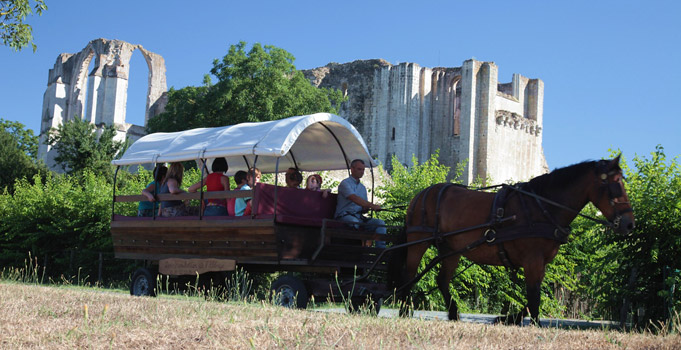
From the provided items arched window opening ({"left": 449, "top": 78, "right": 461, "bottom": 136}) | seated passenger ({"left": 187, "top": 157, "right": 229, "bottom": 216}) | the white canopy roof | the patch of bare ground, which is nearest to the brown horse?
the patch of bare ground

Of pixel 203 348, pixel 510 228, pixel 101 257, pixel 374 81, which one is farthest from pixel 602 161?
pixel 374 81

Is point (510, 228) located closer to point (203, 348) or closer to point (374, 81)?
point (203, 348)

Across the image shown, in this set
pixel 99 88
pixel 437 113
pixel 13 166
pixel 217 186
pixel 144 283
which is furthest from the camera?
pixel 437 113

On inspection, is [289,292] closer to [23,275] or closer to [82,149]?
[23,275]

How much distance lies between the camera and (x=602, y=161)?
7.17 metres

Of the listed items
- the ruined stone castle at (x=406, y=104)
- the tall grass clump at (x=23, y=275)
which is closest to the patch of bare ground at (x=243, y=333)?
the tall grass clump at (x=23, y=275)

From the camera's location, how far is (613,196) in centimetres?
702

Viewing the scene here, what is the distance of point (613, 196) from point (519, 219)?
0.92 metres

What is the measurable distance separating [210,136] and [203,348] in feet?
18.2

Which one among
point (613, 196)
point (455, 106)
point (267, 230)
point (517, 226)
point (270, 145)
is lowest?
point (267, 230)

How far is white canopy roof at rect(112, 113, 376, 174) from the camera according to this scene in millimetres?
8828

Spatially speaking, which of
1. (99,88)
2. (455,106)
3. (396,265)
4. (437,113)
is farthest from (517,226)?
(455,106)

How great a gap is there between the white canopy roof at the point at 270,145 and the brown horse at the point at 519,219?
1.83 meters

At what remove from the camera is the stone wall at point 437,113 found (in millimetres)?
59938
